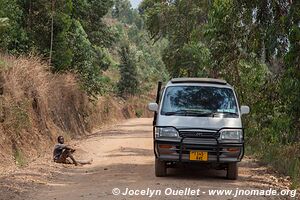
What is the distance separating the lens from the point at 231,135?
1117cm

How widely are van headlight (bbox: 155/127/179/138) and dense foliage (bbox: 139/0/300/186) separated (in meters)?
2.71

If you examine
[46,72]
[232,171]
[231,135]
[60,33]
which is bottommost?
[232,171]

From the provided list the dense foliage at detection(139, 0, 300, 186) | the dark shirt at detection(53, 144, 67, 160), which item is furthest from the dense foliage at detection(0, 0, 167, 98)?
the dense foliage at detection(139, 0, 300, 186)

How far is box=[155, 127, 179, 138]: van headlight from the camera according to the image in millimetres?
11109

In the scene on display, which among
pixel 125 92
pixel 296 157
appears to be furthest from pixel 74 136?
pixel 125 92

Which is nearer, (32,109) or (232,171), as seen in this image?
(232,171)

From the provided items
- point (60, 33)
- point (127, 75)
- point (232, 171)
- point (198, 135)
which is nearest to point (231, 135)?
point (198, 135)

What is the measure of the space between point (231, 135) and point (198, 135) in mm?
744

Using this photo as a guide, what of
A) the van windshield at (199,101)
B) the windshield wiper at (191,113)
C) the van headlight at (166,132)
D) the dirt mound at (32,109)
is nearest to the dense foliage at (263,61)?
the van windshield at (199,101)

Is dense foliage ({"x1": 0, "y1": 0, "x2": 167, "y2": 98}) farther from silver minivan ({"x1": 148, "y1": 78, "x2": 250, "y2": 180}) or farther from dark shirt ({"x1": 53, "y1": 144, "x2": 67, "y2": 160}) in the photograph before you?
silver minivan ({"x1": 148, "y1": 78, "x2": 250, "y2": 180})

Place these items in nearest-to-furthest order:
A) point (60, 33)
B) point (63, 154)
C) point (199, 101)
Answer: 1. point (199, 101)
2. point (63, 154)
3. point (60, 33)

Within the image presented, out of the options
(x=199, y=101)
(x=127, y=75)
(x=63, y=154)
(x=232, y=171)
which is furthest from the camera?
(x=127, y=75)

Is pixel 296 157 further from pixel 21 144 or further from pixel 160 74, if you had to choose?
pixel 160 74

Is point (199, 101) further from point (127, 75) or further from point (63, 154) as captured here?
point (127, 75)
